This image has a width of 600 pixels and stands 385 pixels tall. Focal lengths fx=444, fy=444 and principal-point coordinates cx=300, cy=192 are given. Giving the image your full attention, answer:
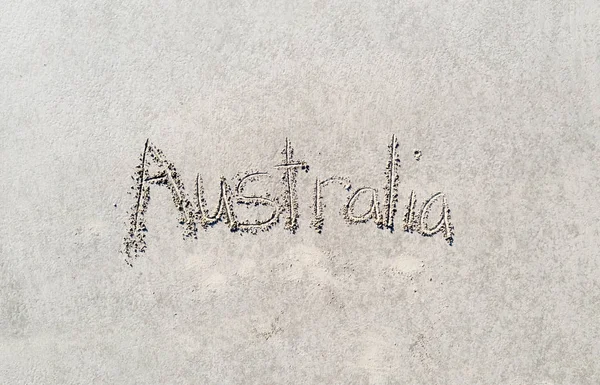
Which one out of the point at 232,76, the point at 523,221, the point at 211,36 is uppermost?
the point at 211,36

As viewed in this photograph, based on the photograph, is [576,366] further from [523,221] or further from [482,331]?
[523,221]

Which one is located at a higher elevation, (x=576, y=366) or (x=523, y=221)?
(x=523, y=221)

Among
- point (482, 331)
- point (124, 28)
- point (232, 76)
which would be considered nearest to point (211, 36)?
point (232, 76)
